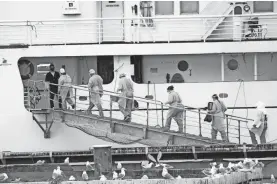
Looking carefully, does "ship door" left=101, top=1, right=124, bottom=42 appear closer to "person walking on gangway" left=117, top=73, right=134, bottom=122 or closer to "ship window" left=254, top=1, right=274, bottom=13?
"person walking on gangway" left=117, top=73, right=134, bottom=122

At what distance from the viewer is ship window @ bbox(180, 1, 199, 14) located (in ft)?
110

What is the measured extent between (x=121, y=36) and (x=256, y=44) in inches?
159

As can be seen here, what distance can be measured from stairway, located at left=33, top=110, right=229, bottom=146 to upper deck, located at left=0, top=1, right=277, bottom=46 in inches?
99.0

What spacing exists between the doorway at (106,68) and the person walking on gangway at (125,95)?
1.90 metres

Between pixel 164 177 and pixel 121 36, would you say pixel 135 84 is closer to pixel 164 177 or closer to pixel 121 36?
pixel 121 36

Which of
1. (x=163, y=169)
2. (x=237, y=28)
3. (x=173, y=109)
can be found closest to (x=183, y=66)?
(x=237, y=28)

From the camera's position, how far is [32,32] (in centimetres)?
3297

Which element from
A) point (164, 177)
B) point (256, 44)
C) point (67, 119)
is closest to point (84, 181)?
point (164, 177)

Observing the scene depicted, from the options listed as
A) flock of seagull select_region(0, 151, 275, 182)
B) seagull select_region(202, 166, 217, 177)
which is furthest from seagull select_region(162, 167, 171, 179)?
seagull select_region(202, 166, 217, 177)

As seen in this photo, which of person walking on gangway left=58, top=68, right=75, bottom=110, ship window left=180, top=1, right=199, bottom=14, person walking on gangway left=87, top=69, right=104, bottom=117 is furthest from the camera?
ship window left=180, top=1, right=199, bottom=14

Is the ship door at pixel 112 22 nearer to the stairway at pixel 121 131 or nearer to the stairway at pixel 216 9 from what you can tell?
the stairway at pixel 216 9

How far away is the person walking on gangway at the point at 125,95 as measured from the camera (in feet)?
101

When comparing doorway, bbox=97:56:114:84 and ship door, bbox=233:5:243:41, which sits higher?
ship door, bbox=233:5:243:41

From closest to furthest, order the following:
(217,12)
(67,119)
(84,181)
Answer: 1. (84,181)
2. (67,119)
3. (217,12)
